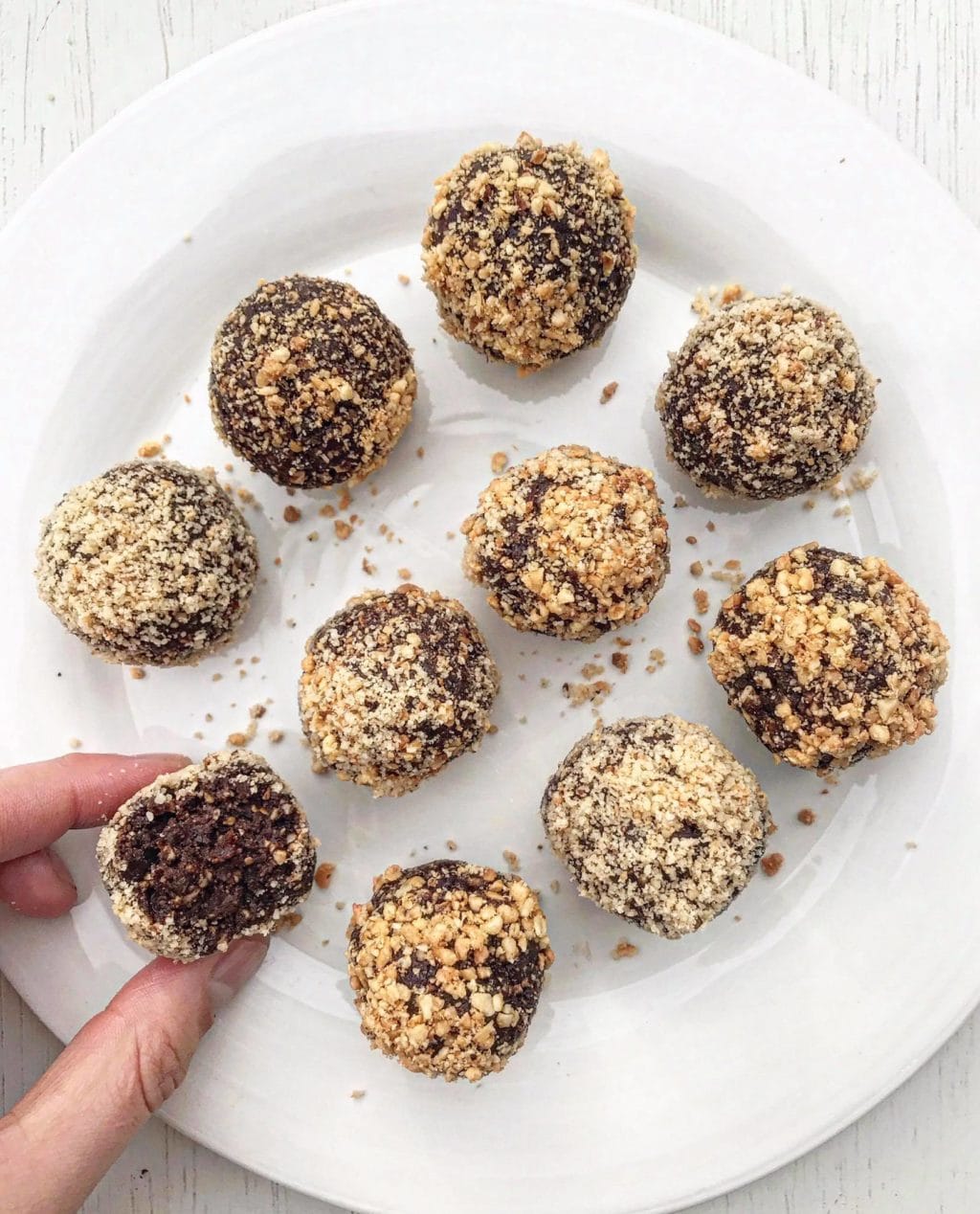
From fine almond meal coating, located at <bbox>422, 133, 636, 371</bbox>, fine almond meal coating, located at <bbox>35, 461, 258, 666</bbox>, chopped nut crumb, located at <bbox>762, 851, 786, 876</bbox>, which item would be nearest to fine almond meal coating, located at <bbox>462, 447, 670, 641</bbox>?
fine almond meal coating, located at <bbox>422, 133, 636, 371</bbox>

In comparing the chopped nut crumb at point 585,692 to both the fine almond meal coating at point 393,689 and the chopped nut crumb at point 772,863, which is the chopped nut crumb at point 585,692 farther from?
the chopped nut crumb at point 772,863

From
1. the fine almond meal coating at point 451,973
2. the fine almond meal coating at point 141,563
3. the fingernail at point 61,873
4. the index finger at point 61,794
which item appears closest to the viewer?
the fine almond meal coating at point 451,973

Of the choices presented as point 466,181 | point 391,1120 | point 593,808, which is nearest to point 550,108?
point 466,181

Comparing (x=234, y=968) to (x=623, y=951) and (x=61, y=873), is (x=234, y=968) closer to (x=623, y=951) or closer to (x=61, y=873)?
(x=61, y=873)

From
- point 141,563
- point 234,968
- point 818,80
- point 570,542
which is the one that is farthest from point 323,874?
point 818,80

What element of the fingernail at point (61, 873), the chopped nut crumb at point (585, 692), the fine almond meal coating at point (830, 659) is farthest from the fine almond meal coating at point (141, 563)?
the fine almond meal coating at point (830, 659)

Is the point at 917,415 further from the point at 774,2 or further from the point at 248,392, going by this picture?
the point at 248,392
